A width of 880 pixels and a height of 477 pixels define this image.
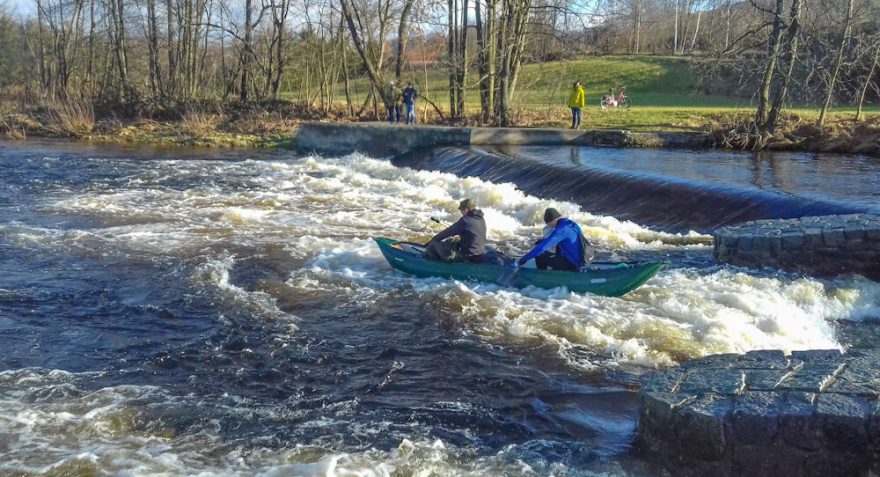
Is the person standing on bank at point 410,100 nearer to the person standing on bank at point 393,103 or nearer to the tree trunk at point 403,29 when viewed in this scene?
the person standing on bank at point 393,103

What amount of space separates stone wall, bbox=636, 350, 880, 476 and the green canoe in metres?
3.63

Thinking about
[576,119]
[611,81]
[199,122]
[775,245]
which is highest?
[611,81]

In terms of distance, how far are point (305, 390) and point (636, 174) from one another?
1067cm

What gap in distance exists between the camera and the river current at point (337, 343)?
5918 millimetres

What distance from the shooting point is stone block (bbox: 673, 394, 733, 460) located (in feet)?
16.5

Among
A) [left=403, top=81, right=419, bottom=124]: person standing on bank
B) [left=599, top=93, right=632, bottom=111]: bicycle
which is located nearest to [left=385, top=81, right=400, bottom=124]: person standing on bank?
[left=403, top=81, right=419, bottom=124]: person standing on bank

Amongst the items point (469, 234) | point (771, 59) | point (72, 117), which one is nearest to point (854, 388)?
point (469, 234)

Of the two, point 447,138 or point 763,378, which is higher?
point 447,138

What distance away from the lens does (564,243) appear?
9758 mm

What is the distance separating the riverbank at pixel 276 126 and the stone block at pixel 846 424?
16454mm

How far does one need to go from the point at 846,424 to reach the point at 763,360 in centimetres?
113

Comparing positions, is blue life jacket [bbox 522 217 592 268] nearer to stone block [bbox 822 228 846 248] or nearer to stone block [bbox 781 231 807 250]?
stone block [bbox 781 231 807 250]

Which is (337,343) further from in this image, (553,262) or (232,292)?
(553,262)

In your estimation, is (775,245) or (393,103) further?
(393,103)
